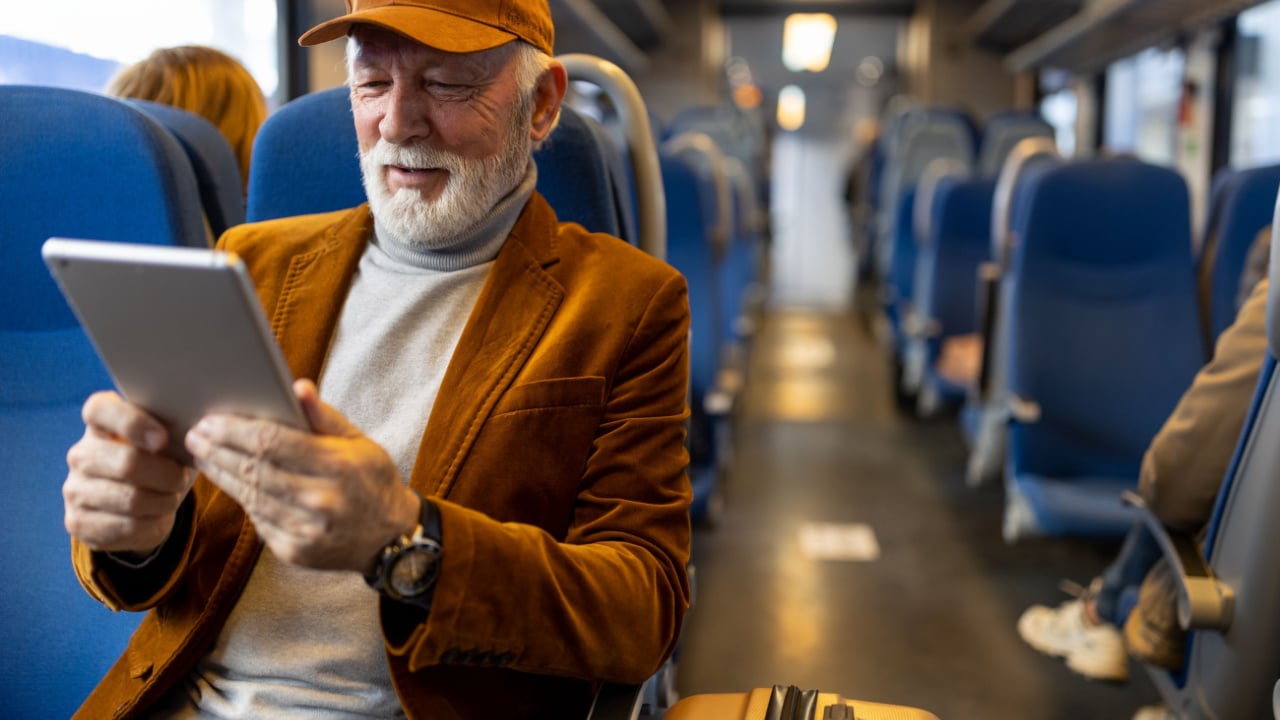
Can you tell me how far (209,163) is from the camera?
154cm

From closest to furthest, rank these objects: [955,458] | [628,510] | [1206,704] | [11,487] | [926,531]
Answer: [628,510] < [11,487] < [1206,704] < [926,531] < [955,458]

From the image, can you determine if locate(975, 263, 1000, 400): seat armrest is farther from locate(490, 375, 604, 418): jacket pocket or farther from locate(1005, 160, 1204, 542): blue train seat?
locate(490, 375, 604, 418): jacket pocket

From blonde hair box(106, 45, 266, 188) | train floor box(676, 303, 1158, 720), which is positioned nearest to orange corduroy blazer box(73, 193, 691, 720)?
blonde hair box(106, 45, 266, 188)

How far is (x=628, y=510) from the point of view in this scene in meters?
1.18

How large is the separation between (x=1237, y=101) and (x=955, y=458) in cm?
278

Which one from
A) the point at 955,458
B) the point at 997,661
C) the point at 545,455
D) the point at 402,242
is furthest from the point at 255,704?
the point at 955,458

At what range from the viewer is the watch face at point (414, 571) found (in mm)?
966

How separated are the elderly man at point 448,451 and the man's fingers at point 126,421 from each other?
0.03m

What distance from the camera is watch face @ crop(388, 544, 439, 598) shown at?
97cm

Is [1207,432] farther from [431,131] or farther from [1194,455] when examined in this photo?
[431,131]

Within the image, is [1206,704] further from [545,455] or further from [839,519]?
[839,519]

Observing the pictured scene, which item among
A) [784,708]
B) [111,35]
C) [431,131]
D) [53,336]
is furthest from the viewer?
[111,35]

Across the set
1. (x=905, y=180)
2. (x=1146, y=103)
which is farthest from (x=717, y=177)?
(x=1146, y=103)

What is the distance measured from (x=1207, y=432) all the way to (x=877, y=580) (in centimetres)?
169
